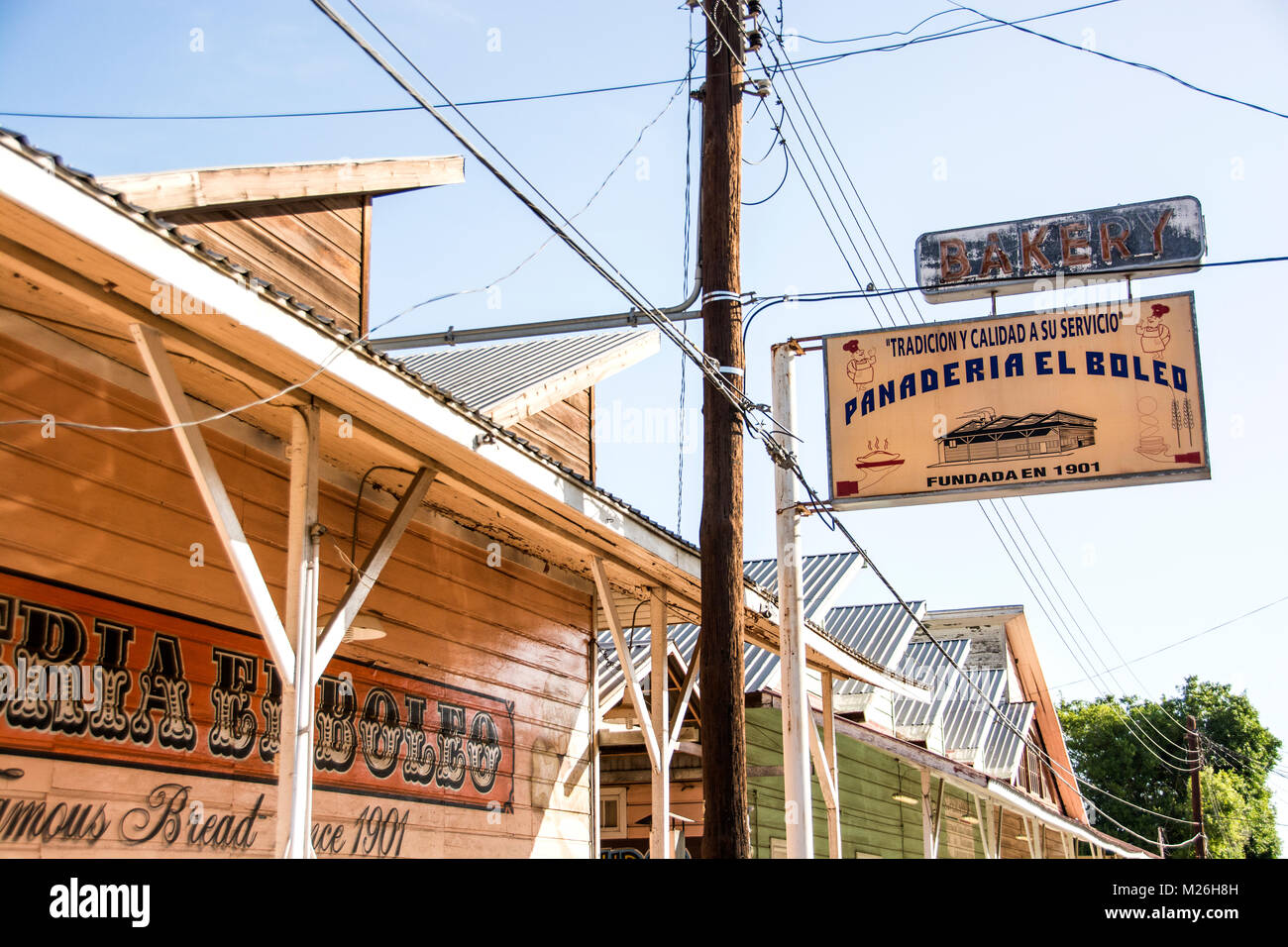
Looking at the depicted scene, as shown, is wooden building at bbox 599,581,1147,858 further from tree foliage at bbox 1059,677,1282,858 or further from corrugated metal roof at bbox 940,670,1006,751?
tree foliage at bbox 1059,677,1282,858

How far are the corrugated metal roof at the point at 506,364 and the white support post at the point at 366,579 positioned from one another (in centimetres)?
324

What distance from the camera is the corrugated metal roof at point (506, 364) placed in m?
12.5

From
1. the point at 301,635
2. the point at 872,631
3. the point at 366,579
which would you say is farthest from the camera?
the point at 872,631

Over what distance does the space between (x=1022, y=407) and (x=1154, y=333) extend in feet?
4.30

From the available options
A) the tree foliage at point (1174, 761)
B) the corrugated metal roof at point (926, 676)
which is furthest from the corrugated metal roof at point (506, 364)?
the tree foliage at point (1174, 761)

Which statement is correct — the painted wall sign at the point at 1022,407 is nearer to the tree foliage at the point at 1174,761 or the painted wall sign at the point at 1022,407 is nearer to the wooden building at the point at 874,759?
the wooden building at the point at 874,759

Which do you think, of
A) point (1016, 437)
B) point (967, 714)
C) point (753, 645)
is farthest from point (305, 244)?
point (967, 714)

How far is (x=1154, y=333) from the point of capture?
36.2 ft

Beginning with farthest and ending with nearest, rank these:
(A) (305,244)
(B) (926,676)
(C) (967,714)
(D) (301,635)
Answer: (B) (926,676), (C) (967,714), (A) (305,244), (D) (301,635)

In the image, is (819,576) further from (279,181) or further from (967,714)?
(279,181)

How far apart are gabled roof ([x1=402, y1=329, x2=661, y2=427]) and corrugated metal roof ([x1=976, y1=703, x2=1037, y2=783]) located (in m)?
14.0
